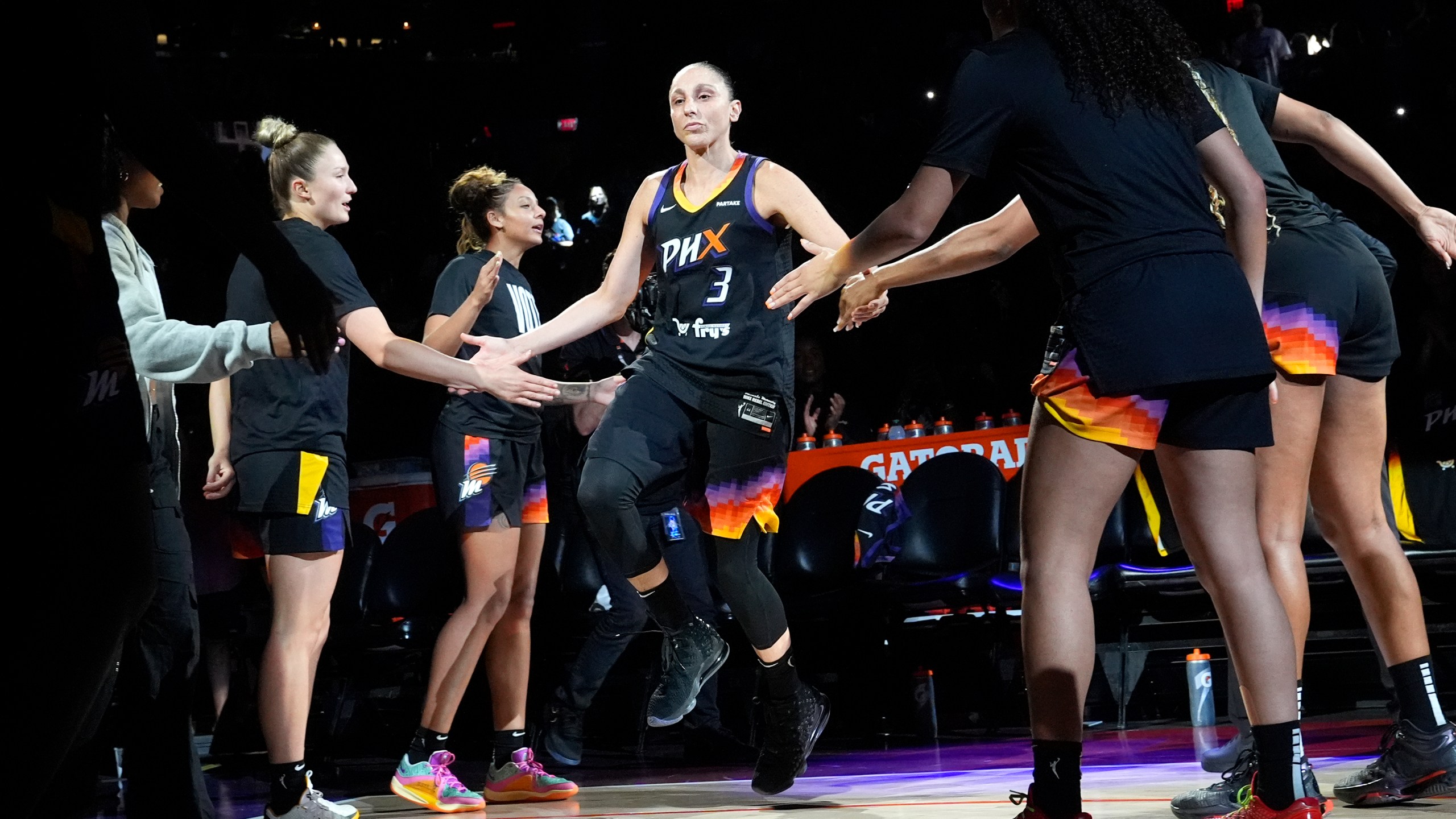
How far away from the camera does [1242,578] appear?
93.9 inches

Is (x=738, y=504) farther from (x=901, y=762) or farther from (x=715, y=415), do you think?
(x=901, y=762)

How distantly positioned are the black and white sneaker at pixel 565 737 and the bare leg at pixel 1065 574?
3.61 meters

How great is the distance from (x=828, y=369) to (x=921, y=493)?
150 inches

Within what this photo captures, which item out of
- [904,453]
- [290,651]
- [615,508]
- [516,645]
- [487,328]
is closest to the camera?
[290,651]

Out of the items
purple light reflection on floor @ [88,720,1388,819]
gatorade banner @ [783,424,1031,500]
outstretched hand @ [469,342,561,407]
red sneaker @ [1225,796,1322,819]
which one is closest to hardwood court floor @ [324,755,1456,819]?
purple light reflection on floor @ [88,720,1388,819]

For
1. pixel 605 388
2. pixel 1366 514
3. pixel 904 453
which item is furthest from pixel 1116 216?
pixel 904 453

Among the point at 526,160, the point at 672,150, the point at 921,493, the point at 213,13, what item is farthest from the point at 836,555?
the point at 213,13

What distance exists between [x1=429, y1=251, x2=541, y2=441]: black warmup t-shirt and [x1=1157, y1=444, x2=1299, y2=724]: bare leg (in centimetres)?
288

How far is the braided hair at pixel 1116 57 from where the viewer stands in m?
2.38

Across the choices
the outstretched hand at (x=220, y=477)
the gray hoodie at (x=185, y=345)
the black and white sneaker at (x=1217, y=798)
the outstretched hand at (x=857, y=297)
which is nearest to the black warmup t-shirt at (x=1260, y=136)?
the outstretched hand at (x=857, y=297)

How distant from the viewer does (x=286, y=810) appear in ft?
12.7

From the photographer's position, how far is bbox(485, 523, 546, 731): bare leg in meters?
4.75

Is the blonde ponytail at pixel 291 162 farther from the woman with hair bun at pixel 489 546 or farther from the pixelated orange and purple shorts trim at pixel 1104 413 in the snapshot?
the pixelated orange and purple shorts trim at pixel 1104 413

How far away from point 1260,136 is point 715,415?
68.6 inches
